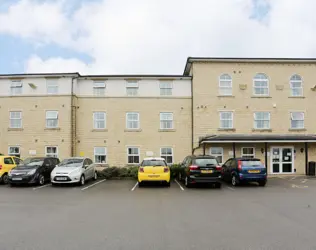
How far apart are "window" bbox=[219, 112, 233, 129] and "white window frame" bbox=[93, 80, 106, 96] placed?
8845 mm

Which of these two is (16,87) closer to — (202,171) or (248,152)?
(202,171)

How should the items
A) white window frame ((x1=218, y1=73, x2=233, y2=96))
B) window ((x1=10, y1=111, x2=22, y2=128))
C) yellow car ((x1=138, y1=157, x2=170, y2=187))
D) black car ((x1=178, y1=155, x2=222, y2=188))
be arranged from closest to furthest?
black car ((x1=178, y1=155, x2=222, y2=188)) < yellow car ((x1=138, y1=157, x2=170, y2=187)) < window ((x1=10, y1=111, x2=22, y2=128)) < white window frame ((x1=218, y1=73, x2=233, y2=96))

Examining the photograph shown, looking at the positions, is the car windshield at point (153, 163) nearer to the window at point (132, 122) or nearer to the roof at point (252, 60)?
the window at point (132, 122)

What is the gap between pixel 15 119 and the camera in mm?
20734

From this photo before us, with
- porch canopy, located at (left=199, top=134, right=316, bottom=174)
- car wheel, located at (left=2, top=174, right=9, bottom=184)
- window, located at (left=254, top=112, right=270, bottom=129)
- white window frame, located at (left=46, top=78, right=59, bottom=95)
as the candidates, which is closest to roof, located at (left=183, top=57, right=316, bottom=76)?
window, located at (left=254, top=112, right=270, bottom=129)

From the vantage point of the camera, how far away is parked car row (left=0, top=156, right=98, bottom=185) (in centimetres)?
1411

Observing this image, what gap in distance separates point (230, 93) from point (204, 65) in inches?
111

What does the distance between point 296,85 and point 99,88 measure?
1469cm

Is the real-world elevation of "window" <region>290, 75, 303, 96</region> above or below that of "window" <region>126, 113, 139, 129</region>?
above

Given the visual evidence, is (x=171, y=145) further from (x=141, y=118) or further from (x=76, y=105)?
(x=76, y=105)

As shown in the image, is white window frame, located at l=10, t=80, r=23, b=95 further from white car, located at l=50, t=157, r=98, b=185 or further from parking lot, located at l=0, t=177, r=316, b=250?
parking lot, located at l=0, t=177, r=316, b=250

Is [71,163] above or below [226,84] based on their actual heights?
below

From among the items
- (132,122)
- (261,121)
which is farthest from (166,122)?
(261,121)

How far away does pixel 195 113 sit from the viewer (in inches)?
810
